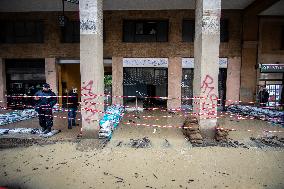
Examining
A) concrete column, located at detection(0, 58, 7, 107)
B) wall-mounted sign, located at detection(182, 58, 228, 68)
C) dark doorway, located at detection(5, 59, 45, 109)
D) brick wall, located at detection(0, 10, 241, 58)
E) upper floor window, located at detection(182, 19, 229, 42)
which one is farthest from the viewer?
dark doorway, located at detection(5, 59, 45, 109)

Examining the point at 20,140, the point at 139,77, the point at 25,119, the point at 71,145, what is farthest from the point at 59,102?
the point at 71,145

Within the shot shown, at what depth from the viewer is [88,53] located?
24.6ft

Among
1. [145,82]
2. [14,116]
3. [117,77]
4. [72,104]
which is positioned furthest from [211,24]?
[14,116]

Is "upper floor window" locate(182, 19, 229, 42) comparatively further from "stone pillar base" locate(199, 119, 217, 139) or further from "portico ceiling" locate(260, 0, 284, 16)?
"stone pillar base" locate(199, 119, 217, 139)

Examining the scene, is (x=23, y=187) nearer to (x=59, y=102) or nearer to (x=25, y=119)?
(x=25, y=119)

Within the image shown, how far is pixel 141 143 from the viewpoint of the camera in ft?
22.8

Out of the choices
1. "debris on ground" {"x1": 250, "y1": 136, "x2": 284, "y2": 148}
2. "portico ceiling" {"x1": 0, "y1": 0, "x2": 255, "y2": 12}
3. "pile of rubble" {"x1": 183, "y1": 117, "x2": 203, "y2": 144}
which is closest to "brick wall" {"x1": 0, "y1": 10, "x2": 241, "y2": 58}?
"portico ceiling" {"x1": 0, "y1": 0, "x2": 255, "y2": 12}

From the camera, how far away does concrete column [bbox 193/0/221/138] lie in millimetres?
7441

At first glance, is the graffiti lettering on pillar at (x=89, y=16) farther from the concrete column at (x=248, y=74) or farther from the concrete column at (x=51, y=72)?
the concrete column at (x=248, y=74)

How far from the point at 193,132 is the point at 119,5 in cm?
1007

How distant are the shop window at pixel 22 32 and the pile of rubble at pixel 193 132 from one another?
40.9 feet

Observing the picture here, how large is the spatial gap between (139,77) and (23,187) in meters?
→ 11.4

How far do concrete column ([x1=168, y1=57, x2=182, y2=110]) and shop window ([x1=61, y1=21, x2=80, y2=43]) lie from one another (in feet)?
23.1

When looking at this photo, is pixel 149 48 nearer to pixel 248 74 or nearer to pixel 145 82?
pixel 145 82
